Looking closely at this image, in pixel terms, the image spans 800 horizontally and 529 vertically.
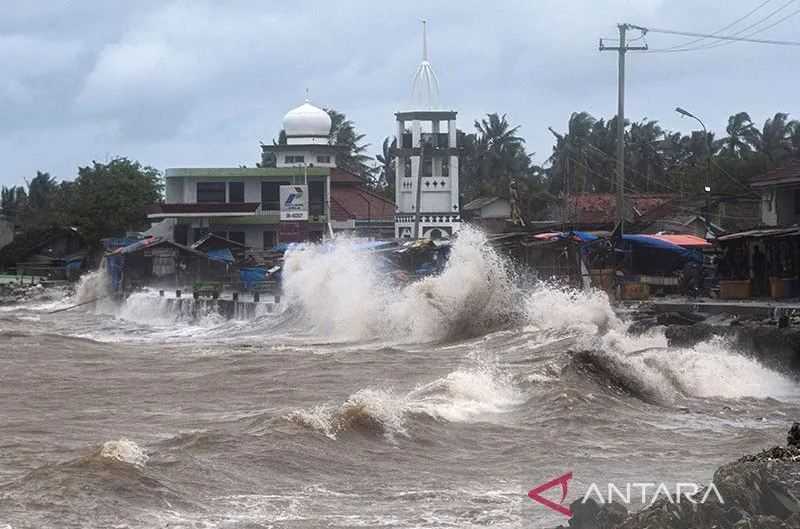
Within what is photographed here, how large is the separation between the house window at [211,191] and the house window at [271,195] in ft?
7.06

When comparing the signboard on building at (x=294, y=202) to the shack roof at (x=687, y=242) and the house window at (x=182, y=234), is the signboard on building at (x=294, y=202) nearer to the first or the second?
the house window at (x=182, y=234)

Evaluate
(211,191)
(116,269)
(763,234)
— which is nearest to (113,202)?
(211,191)

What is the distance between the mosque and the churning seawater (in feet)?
102

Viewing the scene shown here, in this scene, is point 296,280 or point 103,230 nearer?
point 296,280

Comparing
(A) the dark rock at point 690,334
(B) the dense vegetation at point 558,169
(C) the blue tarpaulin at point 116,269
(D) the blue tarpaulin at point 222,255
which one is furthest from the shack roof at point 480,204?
(A) the dark rock at point 690,334

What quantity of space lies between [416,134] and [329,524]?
56200 mm

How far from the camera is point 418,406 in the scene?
16.7m

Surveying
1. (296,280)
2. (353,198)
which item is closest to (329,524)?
(296,280)

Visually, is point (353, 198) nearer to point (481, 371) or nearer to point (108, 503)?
point (481, 371)

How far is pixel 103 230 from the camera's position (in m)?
76.4

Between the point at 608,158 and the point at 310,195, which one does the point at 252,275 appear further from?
the point at 608,158

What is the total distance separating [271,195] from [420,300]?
35.4 m

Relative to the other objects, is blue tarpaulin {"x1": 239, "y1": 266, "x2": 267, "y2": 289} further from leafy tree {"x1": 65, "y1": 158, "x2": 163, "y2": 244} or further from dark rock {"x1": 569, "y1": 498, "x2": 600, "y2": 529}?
dark rock {"x1": 569, "y1": 498, "x2": 600, "y2": 529}

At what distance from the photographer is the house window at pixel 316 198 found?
68.5 meters
